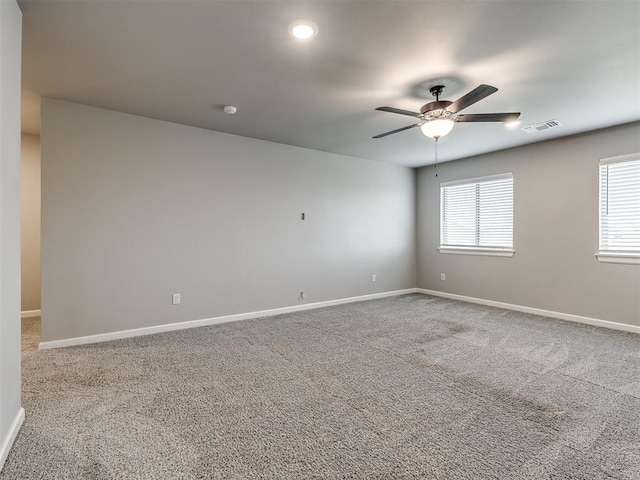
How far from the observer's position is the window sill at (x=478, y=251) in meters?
5.23

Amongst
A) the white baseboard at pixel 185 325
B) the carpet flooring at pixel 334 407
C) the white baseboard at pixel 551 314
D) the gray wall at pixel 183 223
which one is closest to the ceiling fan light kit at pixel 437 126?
the carpet flooring at pixel 334 407

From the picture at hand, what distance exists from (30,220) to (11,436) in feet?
12.8

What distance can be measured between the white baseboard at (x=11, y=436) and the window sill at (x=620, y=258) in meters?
5.98

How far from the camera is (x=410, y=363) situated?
302cm

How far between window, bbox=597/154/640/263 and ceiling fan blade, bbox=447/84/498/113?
9.66ft

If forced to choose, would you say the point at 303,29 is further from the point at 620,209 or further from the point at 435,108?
the point at 620,209

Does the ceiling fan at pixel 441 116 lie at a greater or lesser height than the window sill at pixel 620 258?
greater

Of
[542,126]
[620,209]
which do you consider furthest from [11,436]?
[620,209]

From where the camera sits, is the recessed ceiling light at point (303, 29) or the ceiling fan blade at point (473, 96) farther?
the ceiling fan blade at point (473, 96)

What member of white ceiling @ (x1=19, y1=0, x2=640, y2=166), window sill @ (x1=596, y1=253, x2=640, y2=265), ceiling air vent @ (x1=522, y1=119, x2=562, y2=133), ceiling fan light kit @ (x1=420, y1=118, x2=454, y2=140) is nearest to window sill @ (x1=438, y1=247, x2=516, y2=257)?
window sill @ (x1=596, y1=253, x2=640, y2=265)

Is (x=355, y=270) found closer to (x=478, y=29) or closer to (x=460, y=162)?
(x=460, y=162)

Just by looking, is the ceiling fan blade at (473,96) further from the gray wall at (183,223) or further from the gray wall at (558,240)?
the gray wall at (558,240)

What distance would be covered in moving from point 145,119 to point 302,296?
3205 millimetres

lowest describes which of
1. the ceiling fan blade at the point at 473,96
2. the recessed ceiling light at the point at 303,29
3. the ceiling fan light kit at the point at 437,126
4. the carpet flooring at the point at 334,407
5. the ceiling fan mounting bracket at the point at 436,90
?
the carpet flooring at the point at 334,407
